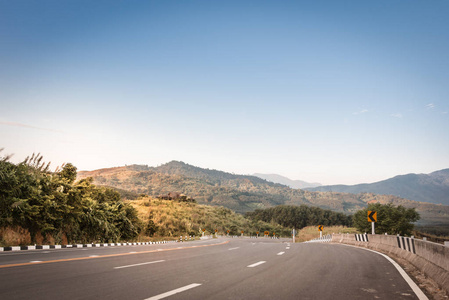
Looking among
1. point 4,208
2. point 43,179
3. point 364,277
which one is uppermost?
point 43,179

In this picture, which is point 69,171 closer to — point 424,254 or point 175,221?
point 424,254

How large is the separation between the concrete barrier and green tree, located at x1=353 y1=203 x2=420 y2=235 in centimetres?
8377

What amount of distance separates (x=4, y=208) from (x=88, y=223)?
25.3ft

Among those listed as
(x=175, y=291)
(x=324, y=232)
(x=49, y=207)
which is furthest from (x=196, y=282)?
(x=324, y=232)

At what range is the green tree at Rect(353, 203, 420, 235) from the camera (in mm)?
100062

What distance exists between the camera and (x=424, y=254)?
11609mm

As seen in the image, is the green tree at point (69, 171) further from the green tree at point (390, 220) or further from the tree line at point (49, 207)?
the green tree at point (390, 220)

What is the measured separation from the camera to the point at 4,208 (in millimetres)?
19266

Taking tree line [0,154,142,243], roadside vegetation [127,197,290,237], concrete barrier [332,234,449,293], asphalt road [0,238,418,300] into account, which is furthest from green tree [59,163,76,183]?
concrete barrier [332,234,449,293]

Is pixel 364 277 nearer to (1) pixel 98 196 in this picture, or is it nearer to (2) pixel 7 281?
(2) pixel 7 281

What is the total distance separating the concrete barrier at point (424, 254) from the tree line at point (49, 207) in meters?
17.6

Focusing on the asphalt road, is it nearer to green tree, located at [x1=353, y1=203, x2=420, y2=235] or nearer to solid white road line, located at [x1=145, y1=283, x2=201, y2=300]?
solid white road line, located at [x1=145, y1=283, x2=201, y2=300]

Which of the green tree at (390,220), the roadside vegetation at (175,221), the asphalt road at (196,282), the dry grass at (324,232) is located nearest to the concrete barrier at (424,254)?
the asphalt road at (196,282)

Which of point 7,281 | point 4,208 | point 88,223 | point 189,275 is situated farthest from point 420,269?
point 88,223
